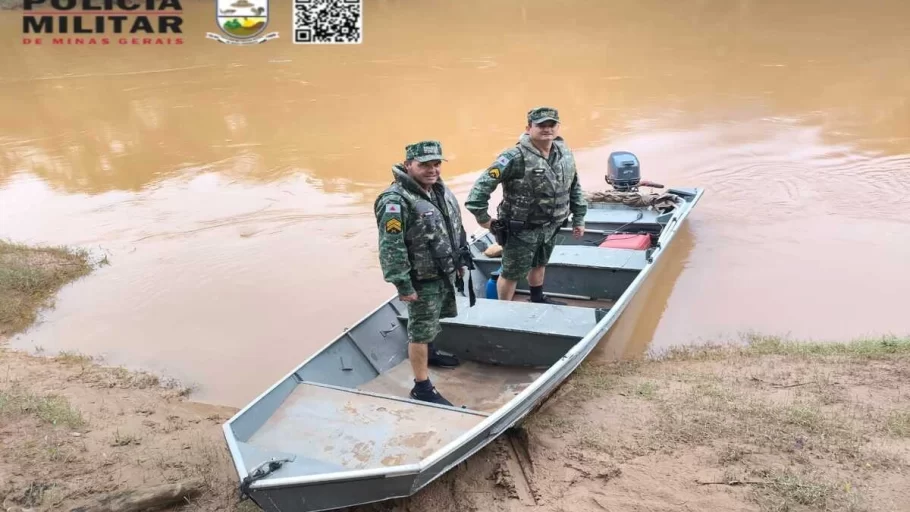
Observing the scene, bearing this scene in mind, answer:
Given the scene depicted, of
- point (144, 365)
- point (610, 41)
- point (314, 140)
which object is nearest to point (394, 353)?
point (144, 365)

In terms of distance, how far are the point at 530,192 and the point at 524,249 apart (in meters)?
0.46

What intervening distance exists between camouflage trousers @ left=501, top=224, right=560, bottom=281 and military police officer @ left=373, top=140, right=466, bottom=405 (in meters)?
0.88

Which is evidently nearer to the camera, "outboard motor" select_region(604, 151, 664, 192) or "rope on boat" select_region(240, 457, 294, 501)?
"rope on boat" select_region(240, 457, 294, 501)

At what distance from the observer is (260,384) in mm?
5293

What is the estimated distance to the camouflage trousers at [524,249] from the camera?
497cm

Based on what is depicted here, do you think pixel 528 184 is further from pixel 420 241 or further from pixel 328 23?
pixel 328 23

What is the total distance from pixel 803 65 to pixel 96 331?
17404 millimetres

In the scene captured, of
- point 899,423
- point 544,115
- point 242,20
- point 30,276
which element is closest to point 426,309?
point 544,115

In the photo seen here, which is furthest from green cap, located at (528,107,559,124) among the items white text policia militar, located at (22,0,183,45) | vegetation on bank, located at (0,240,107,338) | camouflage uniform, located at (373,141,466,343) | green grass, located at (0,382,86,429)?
white text policia militar, located at (22,0,183,45)

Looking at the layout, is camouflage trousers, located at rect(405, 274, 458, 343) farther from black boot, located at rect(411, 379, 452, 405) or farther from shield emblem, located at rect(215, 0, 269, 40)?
shield emblem, located at rect(215, 0, 269, 40)

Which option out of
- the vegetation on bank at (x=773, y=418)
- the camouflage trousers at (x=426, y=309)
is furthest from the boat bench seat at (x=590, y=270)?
the camouflage trousers at (x=426, y=309)

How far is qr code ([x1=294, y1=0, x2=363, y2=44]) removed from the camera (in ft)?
75.8

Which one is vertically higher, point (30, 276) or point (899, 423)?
point (899, 423)

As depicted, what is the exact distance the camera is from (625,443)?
3.73 meters
